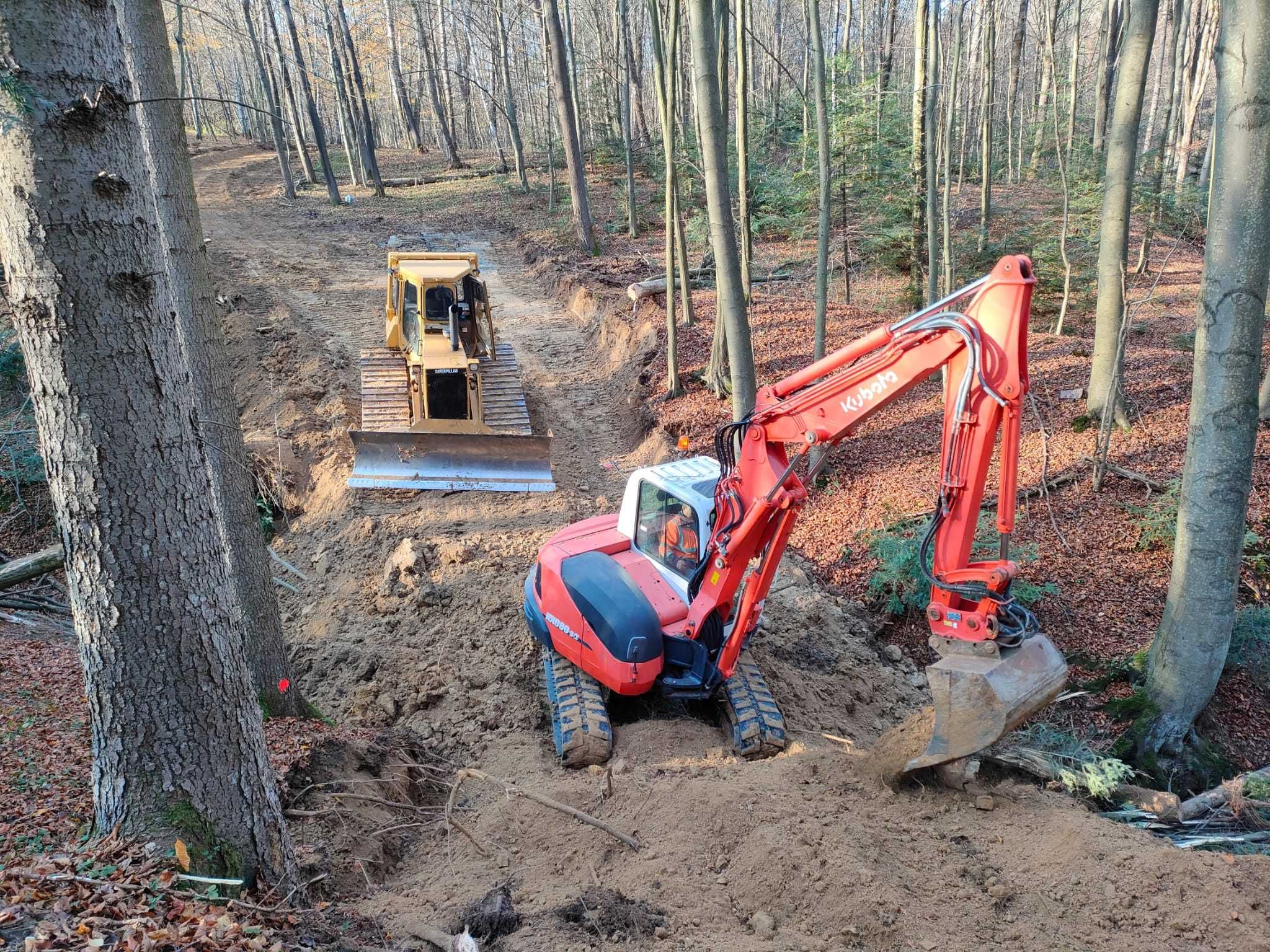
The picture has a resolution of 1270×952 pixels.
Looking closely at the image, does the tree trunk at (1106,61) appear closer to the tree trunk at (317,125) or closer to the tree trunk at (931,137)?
the tree trunk at (931,137)

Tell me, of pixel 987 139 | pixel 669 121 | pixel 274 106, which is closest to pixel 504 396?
pixel 669 121

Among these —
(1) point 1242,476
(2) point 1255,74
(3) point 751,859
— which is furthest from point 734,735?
(2) point 1255,74

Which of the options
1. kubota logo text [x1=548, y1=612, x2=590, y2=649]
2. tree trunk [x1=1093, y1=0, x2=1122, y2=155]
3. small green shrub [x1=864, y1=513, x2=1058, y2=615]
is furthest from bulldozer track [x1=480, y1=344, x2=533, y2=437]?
tree trunk [x1=1093, y1=0, x2=1122, y2=155]

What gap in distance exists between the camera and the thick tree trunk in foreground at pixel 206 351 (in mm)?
5441

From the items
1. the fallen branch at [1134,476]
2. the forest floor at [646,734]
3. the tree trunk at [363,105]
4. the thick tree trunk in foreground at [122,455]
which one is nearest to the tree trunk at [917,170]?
the forest floor at [646,734]

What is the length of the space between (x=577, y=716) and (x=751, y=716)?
1.30 m

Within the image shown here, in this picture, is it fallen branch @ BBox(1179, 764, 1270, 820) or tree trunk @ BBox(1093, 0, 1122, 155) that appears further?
tree trunk @ BBox(1093, 0, 1122, 155)

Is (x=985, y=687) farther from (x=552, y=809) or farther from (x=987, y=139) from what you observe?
(x=987, y=139)

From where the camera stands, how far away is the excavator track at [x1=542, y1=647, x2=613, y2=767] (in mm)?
6109

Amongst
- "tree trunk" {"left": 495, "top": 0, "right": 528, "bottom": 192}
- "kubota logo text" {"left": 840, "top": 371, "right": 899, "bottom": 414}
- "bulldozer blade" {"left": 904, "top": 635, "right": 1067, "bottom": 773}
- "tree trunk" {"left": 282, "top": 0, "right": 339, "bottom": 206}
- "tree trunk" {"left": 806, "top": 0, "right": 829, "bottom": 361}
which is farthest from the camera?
"tree trunk" {"left": 282, "top": 0, "right": 339, "bottom": 206}

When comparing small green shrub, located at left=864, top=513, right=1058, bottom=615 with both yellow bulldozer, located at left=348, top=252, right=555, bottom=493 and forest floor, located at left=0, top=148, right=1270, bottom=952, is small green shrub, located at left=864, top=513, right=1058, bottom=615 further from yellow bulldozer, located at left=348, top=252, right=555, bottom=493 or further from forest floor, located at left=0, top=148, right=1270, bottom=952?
yellow bulldozer, located at left=348, top=252, right=555, bottom=493

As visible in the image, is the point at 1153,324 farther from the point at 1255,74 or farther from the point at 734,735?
the point at 734,735

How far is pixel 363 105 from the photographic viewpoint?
2880 centimetres

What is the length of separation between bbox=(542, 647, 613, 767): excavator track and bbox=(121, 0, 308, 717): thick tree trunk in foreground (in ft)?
6.39
